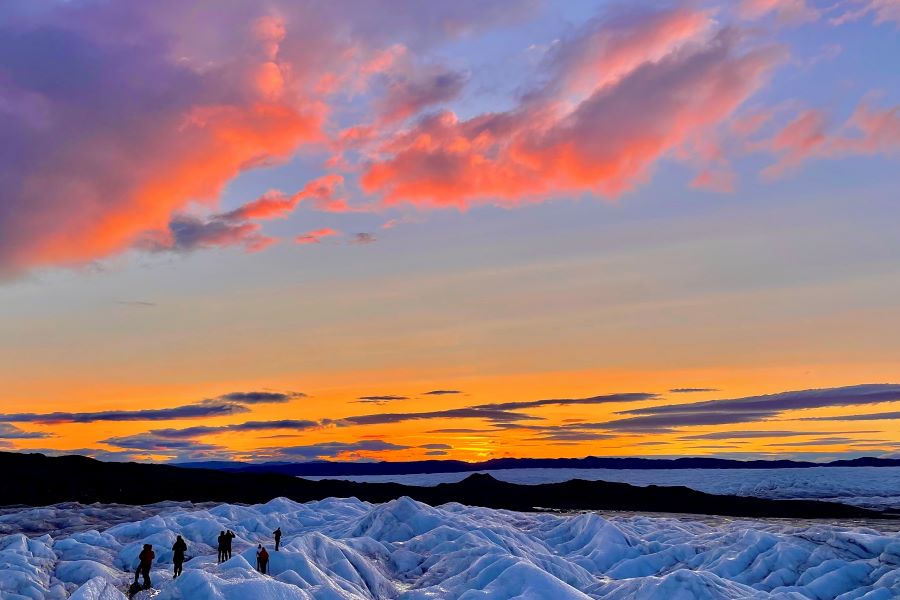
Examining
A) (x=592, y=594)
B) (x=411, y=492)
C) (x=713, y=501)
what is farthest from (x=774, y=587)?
(x=411, y=492)

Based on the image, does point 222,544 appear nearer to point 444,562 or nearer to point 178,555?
point 178,555

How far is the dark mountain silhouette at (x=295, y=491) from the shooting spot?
5650 inches

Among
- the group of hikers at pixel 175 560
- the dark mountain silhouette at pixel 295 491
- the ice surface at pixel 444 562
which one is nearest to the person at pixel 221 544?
the group of hikers at pixel 175 560

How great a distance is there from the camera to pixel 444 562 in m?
54.1

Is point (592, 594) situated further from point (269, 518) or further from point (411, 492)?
point (411, 492)

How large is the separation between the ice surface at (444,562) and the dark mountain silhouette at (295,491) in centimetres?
7029

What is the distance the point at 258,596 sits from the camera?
33000 mm

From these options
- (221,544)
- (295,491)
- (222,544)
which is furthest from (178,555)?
(295,491)

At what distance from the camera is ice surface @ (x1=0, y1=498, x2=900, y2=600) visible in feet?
128

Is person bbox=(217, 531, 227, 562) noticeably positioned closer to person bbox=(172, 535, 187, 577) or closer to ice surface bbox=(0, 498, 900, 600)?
ice surface bbox=(0, 498, 900, 600)

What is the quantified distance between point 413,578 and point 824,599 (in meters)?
26.2

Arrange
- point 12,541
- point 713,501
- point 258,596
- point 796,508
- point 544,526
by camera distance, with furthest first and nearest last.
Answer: point 713,501, point 796,508, point 544,526, point 12,541, point 258,596

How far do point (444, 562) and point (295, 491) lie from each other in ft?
409

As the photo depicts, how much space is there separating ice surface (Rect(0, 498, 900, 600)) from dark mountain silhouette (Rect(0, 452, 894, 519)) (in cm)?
7029
